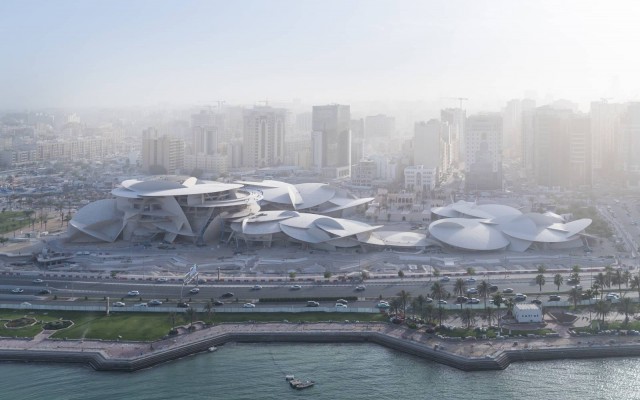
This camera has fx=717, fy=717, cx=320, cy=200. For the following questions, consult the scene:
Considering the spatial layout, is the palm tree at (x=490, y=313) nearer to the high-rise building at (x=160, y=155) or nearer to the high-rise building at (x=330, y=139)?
the high-rise building at (x=330, y=139)

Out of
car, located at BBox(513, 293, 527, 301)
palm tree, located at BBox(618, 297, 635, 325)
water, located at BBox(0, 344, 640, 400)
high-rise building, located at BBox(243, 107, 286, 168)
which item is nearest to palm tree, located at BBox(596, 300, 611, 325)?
palm tree, located at BBox(618, 297, 635, 325)

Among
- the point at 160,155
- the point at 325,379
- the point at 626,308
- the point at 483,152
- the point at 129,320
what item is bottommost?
the point at 325,379

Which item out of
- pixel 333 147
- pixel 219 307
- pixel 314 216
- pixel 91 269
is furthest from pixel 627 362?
pixel 333 147

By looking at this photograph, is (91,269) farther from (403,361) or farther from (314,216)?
(403,361)

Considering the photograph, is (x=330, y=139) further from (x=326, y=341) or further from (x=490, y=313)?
(x=326, y=341)

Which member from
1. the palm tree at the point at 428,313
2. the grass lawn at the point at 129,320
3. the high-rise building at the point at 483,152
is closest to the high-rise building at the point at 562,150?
the high-rise building at the point at 483,152

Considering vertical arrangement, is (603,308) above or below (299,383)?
above

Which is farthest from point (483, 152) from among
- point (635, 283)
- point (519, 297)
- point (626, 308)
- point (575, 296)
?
point (626, 308)
